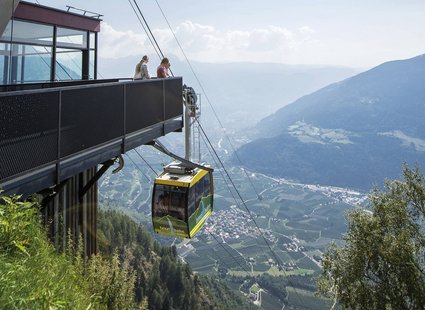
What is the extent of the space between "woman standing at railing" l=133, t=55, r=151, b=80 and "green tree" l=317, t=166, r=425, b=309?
11.0 m

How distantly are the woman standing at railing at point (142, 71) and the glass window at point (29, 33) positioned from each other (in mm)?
2555

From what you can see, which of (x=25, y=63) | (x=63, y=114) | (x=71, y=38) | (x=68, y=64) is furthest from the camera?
(x=68, y=64)

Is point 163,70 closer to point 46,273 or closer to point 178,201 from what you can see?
point 178,201

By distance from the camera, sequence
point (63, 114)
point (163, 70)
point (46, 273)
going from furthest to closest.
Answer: point (163, 70) → point (63, 114) → point (46, 273)

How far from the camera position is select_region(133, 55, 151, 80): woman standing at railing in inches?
407

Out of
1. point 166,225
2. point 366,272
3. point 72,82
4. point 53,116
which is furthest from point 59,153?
point 366,272

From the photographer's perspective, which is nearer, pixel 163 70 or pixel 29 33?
pixel 29 33

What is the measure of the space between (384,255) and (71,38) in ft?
44.5

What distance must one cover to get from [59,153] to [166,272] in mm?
80256

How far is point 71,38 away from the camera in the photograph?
37.1 feet

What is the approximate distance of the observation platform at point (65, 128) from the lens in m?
5.03

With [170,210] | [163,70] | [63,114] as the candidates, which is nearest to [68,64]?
[163,70]

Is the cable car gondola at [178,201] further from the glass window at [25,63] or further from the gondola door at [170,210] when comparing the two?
the glass window at [25,63]

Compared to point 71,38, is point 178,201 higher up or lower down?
lower down
